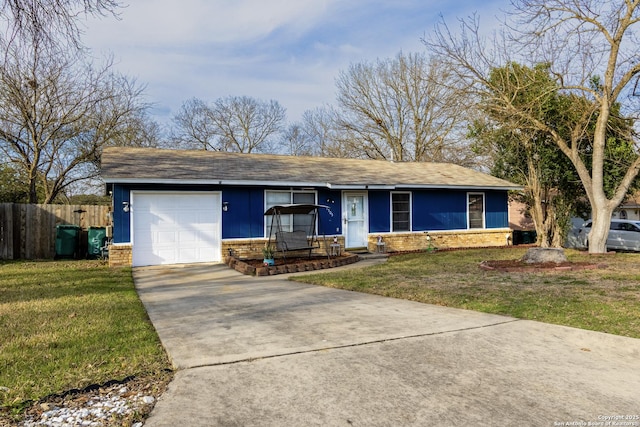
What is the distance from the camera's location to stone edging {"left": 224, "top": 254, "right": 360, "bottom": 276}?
998 centimetres

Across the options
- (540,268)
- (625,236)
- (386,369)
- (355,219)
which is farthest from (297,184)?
(625,236)

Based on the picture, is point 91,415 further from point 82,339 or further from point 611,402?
point 611,402

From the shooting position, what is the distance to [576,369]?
3.62m

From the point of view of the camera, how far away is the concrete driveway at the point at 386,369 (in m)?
2.78

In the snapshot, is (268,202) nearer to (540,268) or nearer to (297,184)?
(297,184)

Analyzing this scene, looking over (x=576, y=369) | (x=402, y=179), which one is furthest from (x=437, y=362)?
(x=402, y=179)

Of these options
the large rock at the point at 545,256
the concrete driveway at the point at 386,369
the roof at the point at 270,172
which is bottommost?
the concrete driveway at the point at 386,369

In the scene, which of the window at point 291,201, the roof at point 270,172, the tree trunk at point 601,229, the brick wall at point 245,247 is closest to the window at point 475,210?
the roof at point 270,172

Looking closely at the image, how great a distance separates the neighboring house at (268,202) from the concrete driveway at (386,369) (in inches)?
240

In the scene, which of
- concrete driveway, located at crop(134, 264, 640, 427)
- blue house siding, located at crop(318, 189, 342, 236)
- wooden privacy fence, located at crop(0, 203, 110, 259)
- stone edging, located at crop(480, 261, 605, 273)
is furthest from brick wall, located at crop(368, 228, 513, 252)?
wooden privacy fence, located at crop(0, 203, 110, 259)

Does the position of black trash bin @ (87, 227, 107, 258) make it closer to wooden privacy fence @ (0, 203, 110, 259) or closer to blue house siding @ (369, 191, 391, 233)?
wooden privacy fence @ (0, 203, 110, 259)

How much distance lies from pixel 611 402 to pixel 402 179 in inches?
509

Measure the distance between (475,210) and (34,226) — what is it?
15795mm

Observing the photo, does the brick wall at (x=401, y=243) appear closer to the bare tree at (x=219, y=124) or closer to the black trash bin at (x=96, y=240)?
the black trash bin at (x=96, y=240)
